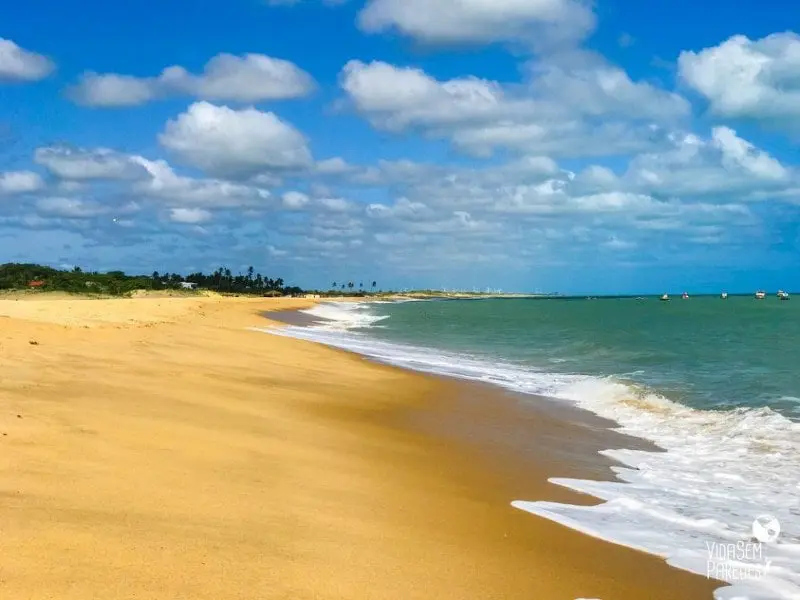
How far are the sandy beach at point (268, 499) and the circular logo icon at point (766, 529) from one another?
5.49 feet

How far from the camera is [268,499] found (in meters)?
6.50

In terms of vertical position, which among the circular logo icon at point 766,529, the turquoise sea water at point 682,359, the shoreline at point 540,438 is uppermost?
the turquoise sea water at point 682,359

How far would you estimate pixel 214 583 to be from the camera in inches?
176

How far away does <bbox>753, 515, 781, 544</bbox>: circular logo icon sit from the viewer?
7.13m

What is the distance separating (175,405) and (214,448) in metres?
2.75

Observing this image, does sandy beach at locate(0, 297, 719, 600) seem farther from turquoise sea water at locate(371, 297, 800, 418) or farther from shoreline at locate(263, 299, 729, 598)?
turquoise sea water at locate(371, 297, 800, 418)

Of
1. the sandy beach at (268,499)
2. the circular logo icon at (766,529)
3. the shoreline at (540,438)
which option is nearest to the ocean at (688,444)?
the circular logo icon at (766,529)

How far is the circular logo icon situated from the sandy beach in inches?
65.9

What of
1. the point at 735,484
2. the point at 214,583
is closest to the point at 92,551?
the point at 214,583

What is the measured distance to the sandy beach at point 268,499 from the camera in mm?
4641

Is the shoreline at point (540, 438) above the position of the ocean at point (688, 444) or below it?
below

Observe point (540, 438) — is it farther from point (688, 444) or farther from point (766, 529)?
point (766, 529)

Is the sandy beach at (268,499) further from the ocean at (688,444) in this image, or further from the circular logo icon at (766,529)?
the circular logo icon at (766,529)

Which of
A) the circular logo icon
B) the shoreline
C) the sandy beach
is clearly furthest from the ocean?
the sandy beach
